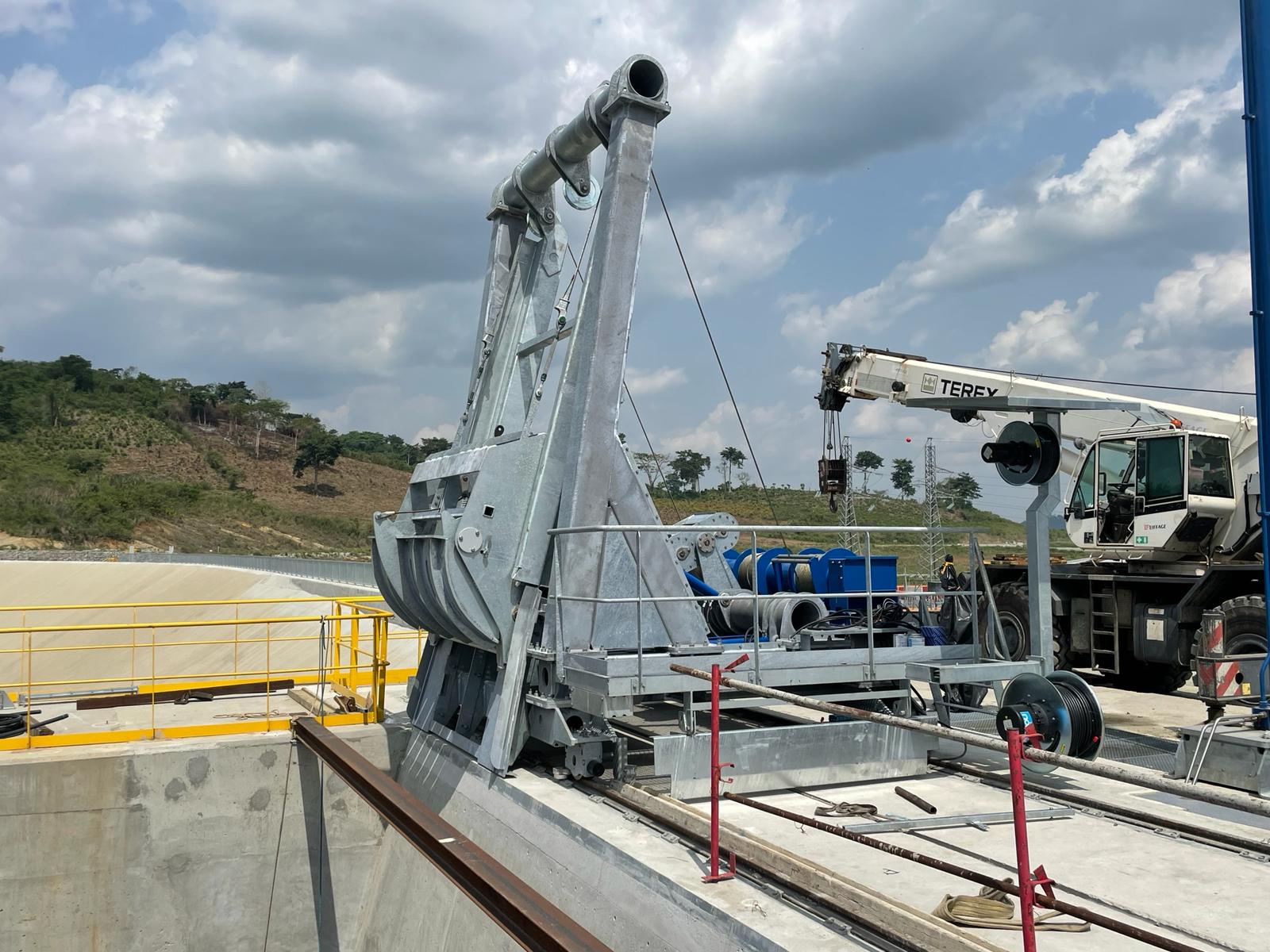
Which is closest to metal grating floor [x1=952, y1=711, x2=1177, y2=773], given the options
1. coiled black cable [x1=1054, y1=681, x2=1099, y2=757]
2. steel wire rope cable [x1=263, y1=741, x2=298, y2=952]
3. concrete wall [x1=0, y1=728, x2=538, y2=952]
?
coiled black cable [x1=1054, y1=681, x2=1099, y2=757]

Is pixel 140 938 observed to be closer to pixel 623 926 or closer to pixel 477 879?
pixel 477 879

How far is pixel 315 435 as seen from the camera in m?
102

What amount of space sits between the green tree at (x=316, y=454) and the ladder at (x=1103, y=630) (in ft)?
295

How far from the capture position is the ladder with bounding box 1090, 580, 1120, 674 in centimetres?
1385

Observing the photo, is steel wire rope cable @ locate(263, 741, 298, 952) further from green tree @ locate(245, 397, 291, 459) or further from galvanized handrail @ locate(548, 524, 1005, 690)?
green tree @ locate(245, 397, 291, 459)

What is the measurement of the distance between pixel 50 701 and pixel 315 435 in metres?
92.3

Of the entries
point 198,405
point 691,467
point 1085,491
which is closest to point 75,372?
point 198,405

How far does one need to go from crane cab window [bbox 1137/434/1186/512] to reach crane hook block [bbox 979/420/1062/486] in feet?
22.3

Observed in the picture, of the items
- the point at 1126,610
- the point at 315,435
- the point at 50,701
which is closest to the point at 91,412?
the point at 315,435

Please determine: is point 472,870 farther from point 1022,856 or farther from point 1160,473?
point 1160,473

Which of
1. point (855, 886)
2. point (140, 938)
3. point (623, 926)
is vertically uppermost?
point (855, 886)

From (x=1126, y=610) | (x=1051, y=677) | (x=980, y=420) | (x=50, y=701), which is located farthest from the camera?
(x=980, y=420)

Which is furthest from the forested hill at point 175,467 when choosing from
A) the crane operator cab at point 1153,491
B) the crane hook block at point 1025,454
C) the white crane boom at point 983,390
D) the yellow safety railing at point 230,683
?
the crane hook block at point 1025,454

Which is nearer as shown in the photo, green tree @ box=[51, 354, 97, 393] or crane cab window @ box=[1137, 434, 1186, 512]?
crane cab window @ box=[1137, 434, 1186, 512]
